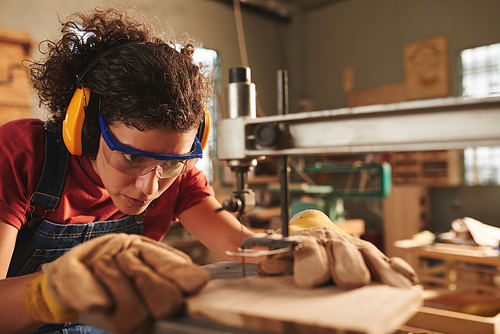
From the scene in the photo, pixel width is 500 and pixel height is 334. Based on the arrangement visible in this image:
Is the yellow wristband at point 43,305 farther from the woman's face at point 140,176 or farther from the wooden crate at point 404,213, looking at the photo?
the wooden crate at point 404,213

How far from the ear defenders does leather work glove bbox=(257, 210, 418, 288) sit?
1.85ft

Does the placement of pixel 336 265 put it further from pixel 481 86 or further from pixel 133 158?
pixel 481 86

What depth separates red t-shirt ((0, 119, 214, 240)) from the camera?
1.00m

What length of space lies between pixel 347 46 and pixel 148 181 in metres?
6.46

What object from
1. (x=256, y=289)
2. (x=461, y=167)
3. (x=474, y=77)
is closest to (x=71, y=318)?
(x=256, y=289)

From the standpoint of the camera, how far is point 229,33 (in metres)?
6.64

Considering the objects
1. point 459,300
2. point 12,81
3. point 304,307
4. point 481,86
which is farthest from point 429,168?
point 304,307

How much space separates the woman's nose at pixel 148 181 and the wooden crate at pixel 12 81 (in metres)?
3.48

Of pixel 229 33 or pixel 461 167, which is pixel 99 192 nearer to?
pixel 461 167

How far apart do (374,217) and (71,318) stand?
6.14m

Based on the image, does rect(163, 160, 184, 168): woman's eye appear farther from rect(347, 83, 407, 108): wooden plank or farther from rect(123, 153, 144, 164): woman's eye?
rect(347, 83, 407, 108): wooden plank

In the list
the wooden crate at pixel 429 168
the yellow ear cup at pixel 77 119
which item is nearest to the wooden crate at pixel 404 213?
the wooden crate at pixel 429 168

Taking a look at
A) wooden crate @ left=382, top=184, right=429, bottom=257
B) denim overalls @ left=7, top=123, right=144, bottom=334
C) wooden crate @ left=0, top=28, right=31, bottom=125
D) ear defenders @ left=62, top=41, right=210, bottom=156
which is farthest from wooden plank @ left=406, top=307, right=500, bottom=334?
wooden crate @ left=382, top=184, right=429, bottom=257

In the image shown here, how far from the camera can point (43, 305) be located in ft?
2.24
